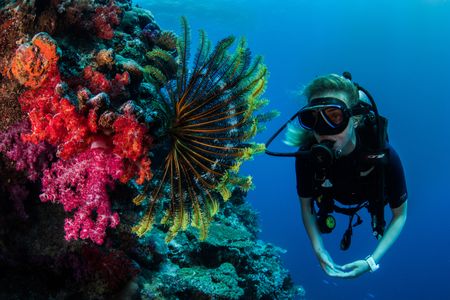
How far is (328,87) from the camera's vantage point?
414 cm

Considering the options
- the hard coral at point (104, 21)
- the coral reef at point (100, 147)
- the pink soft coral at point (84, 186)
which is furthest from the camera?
the hard coral at point (104, 21)

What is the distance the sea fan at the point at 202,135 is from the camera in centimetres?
396

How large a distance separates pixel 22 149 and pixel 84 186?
0.82 m

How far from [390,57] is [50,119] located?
106301 mm

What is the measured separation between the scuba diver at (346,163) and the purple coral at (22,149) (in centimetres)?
266

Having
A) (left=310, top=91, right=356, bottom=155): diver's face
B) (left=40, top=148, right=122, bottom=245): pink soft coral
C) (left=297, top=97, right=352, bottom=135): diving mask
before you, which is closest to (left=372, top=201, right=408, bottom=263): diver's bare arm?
(left=310, top=91, right=356, bottom=155): diver's face

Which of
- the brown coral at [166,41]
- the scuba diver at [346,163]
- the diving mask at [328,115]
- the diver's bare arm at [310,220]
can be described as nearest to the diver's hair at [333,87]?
the scuba diver at [346,163]

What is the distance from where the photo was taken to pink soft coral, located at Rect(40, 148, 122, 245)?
3.43 m

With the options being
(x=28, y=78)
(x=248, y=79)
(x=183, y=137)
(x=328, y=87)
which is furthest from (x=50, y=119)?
(x=328, y=87)

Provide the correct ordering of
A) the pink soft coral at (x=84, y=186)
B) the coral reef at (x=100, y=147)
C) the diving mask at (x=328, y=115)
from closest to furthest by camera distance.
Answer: the coral reef at (x=100, y=147) < the pink soft coral at (x=84, y=186) < the diving mask at (x=328, y=115)

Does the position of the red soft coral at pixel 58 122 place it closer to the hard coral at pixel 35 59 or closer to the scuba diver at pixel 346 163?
the hard coral at pixel 35 59

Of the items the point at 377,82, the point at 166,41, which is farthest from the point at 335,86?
the point at 377,82

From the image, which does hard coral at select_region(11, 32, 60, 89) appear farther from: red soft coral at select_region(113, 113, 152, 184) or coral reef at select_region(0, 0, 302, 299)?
red soft coral at select_region(113, 113, 152, 184)

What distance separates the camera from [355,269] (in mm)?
3979
